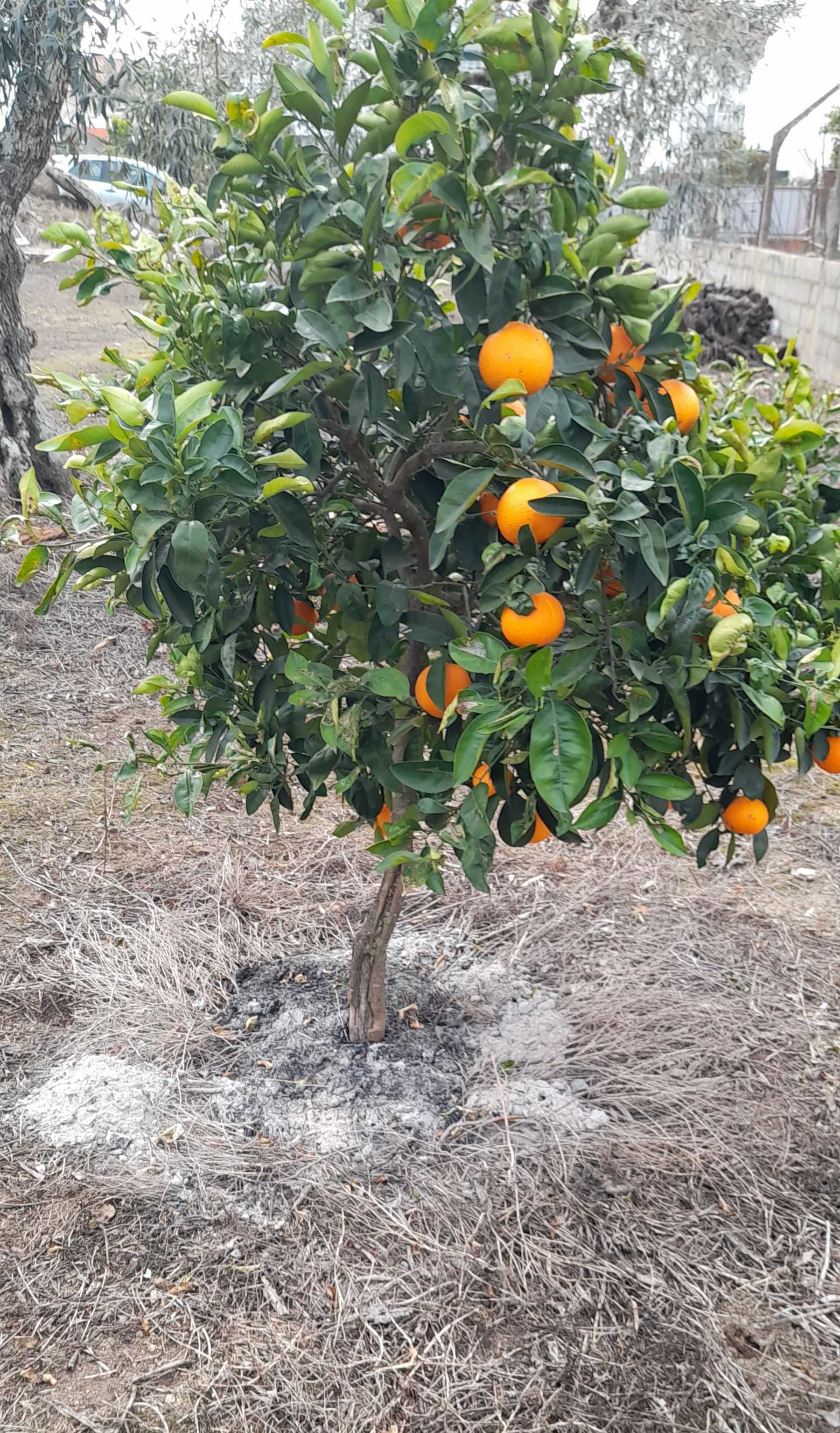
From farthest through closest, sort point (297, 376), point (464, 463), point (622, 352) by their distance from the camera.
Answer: point (464, 463)
point (622, 352)
point (297, 376)

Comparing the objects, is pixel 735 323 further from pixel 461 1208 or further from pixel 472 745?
pixel 472 745

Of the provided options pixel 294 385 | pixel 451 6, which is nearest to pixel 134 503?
pixel 294 385

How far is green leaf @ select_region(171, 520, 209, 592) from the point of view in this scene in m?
1.31

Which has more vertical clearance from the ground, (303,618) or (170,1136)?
(303,618)

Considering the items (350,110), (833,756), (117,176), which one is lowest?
(833,756)

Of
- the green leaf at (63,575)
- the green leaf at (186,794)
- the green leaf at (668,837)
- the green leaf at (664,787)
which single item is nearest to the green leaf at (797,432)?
the green leaf at (664,787)

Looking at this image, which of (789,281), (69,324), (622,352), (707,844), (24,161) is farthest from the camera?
(69,324)

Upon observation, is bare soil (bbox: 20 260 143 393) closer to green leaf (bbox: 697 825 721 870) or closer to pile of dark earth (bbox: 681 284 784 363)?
pile of dark earth (bbox: 681 284 784 363)

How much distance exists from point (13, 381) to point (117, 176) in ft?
20.6

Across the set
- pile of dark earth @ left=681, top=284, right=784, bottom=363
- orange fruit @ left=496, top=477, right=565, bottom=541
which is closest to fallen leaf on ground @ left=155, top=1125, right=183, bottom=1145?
orange fruit @ left=496, top=477, right=565, bottom=541

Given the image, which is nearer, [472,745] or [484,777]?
[472,745]

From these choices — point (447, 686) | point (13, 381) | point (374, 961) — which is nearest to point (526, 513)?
point (447, 686)

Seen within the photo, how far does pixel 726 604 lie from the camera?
55.9 inches

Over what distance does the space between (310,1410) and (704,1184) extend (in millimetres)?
891
